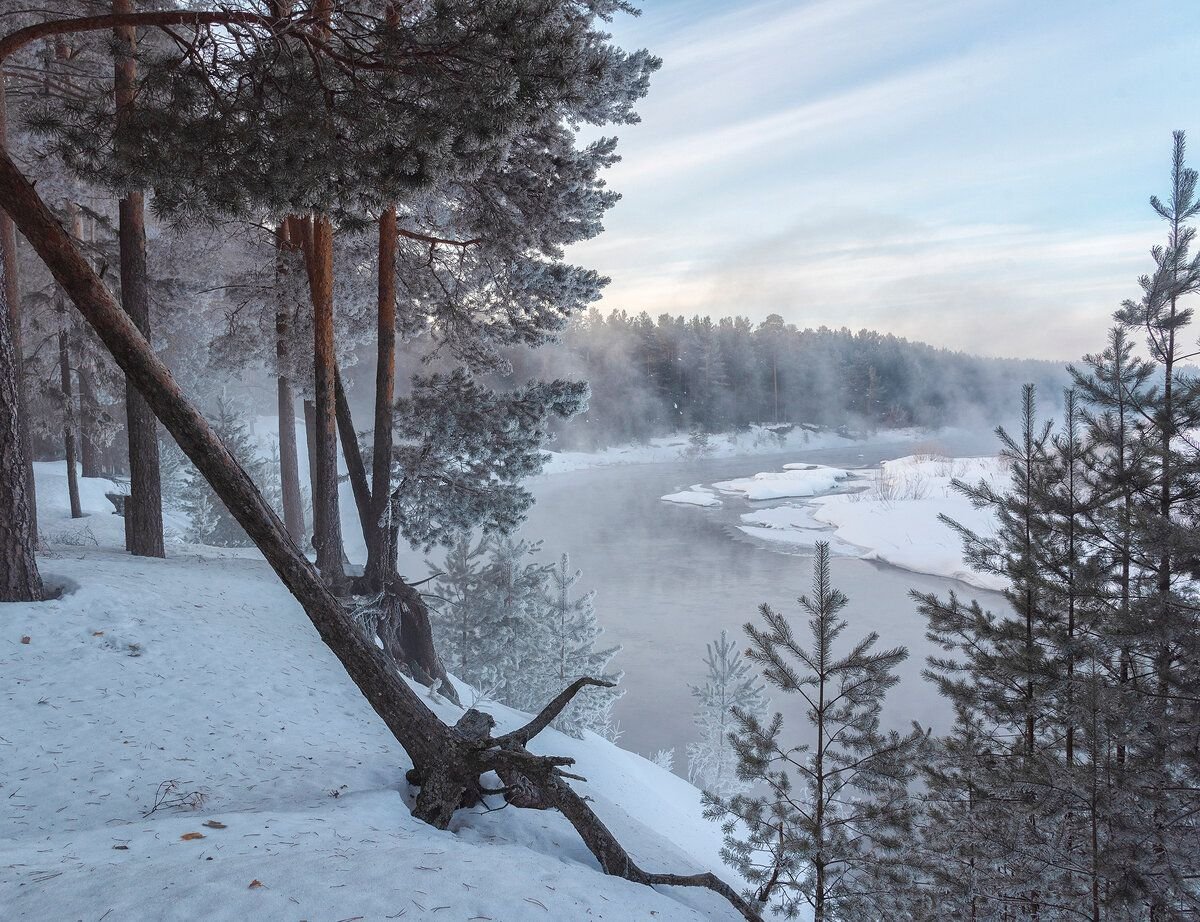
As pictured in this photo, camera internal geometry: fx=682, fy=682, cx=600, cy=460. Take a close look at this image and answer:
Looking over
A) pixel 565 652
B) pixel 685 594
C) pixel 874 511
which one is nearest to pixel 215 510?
pixel 565 652

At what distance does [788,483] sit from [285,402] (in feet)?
103

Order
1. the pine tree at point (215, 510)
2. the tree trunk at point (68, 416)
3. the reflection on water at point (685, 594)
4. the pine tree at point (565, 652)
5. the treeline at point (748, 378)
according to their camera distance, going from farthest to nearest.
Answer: the treeline at point (748, 378) < the pine tree at point (215, 510) < the reflection on water at point (685, 594) < the pine tree at point (565, 652) < the tree trunk at point (68, 416)

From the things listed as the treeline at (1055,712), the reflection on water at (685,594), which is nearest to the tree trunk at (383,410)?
the treeline at (1055,712)

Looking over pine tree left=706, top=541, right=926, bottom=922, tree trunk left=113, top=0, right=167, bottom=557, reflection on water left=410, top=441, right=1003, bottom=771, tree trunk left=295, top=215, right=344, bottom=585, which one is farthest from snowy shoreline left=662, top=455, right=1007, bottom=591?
tree trunk left=113, top=0, right=167, bottom=557

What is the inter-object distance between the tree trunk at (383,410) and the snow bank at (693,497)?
2857cm

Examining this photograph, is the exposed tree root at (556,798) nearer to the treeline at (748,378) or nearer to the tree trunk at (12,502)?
the tree trunk at (12,502)

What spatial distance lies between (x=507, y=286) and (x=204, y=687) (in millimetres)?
5507

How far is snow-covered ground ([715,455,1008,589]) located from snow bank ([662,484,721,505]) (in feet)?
7.84

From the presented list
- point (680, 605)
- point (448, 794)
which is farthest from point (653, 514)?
point (448, 794)

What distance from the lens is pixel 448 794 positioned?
3.89m

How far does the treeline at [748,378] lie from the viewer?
187 feet

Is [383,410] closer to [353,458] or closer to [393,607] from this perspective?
[353,458]

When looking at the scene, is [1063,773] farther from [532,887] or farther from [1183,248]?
[1183,248]

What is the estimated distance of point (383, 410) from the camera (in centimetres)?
805
